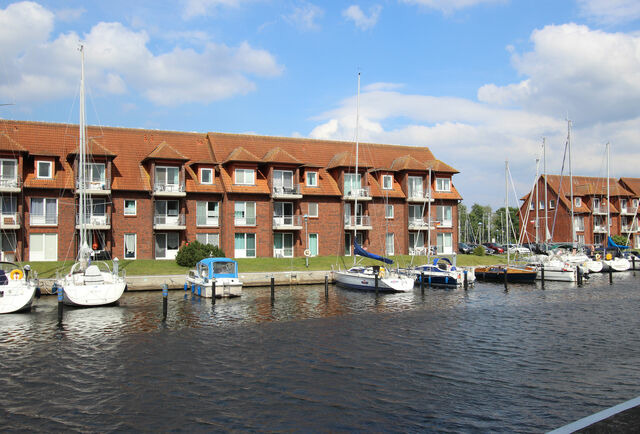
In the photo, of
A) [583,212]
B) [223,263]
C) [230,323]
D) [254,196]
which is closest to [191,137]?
[254,196]

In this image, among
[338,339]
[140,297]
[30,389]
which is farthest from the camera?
[140,297]

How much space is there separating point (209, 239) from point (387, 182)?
1967 cm

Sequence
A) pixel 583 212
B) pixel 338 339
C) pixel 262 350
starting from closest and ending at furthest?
pixel 262 350, pixel 338 339, pixel 583 212

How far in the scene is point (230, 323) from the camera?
2636cm

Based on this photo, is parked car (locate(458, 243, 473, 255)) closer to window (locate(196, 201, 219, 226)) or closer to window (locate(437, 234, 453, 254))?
window (locate(437, 234, 453, 254))

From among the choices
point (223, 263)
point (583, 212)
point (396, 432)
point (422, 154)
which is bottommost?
point (396, 432)

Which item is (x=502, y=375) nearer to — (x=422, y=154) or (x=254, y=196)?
(x=254, y=196)

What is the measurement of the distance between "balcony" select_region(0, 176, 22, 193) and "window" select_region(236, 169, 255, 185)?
17.7m

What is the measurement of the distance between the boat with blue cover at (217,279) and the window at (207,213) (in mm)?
11567

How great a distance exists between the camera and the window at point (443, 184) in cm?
5822

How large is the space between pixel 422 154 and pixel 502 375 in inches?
1886

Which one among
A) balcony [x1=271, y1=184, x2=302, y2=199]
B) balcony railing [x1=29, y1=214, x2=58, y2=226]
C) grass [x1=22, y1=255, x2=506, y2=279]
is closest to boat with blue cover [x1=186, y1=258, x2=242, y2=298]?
grass [x1=22, y1=255, x2=506, y2=279]

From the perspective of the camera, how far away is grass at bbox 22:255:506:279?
130ft

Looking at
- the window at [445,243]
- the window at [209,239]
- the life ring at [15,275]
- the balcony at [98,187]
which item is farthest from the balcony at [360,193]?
the life ring at [15,275]
